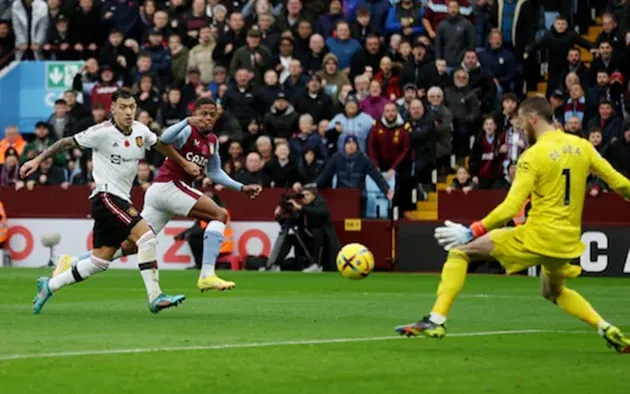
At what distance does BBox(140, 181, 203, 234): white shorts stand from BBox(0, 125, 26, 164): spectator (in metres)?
14.2

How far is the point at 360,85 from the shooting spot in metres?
29.7

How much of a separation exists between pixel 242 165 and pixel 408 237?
3.39 metres

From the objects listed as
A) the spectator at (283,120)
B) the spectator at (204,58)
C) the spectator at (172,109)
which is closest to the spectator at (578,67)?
the spectator at (283,120)

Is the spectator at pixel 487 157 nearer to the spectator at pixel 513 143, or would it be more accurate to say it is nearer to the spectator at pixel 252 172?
the spectator at pixel 513 143

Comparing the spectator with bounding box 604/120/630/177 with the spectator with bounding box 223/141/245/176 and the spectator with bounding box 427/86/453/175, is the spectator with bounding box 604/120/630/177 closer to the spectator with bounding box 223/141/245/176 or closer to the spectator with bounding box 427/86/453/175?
the spectator with bounding box 427/86/453/175

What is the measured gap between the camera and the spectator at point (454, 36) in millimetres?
30172

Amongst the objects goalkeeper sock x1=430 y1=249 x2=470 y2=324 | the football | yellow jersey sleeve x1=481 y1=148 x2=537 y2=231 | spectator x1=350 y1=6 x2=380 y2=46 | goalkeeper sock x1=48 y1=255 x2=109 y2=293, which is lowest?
the football

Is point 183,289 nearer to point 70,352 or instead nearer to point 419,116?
point 419,116

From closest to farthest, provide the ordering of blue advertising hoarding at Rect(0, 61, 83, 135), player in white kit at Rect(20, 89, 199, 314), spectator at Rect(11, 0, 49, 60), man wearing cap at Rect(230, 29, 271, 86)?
player in white kit at Rect(20, 89, 199, 314), man wearing cap at Rect(230, 29, 271, 86), blue advertising hoarding at Rect(0, 61, 83, 135), spectator at Rect(11, 0, 49, 60)

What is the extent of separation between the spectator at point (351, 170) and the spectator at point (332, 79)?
5.19ft

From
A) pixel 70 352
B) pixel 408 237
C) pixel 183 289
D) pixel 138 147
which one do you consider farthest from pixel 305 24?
pixel 70 352

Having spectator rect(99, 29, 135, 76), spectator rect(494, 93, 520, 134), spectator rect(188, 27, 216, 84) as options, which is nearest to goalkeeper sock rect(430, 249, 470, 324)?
spectator rect(494, 93, 520, 134)

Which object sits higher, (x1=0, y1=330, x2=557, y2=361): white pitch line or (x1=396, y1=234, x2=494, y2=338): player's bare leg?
(x1=396, y1=234, x2=494, y2=338): player's bare leg

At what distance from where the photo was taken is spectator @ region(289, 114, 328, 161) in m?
29.6
